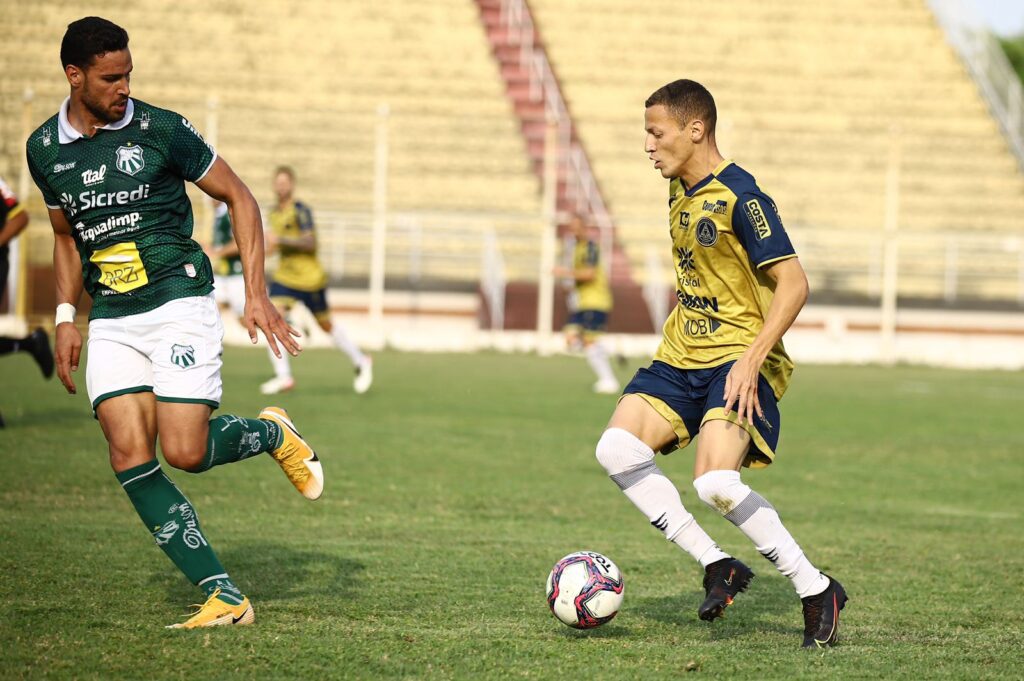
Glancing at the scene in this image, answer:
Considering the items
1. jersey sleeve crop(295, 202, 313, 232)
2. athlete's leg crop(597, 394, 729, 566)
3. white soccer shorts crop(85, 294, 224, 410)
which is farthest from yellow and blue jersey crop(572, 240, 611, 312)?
white soccer shorts crop(85, 294, 224, 410)

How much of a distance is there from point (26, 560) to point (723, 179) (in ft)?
11.0

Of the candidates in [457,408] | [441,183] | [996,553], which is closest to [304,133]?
[441,183]

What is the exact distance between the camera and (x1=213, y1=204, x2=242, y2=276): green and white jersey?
1549 cm

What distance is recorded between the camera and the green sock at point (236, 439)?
525cm

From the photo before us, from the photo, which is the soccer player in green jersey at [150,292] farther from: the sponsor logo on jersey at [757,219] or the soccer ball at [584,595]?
the sponsor logo on jersey at [757,219]

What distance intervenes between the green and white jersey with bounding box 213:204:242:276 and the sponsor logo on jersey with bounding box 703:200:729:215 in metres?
10.7

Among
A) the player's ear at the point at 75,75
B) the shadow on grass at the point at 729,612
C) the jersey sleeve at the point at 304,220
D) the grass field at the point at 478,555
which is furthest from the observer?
the jersey sleeve at the point at 304,220

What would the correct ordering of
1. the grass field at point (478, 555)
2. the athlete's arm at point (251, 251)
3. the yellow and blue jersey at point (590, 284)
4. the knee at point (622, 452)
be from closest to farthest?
the grass field at point (478, 555), the athlete's arm at point (251, 251), the knee at point (622, 452), the yellow and blue jersey at point (590, 284)

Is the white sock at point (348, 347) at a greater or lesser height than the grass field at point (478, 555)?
lesser

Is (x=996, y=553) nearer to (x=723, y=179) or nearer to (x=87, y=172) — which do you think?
(x=723, y=179)

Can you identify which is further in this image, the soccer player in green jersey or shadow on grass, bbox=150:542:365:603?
shadow on grass, bbox=150:542:365:603

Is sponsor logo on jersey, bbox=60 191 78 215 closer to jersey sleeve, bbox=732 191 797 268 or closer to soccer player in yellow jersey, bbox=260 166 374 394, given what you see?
jersey sleeve, bbox=732 191 797 268

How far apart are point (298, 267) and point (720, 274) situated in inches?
414

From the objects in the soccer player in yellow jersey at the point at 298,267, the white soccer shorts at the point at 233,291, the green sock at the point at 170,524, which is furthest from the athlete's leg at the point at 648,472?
the white soccer shorts at the point at 233,291
